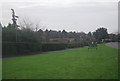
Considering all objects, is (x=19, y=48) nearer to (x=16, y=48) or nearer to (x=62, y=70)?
(x=16, y=48)

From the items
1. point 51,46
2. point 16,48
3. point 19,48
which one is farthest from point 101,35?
point 16,48

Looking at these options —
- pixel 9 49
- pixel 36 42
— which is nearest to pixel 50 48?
pixel 36 42

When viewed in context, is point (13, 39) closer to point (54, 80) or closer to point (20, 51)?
point (20, 51)

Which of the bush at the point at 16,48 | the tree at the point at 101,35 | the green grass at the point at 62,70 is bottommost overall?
the green grass at the point at 62,70

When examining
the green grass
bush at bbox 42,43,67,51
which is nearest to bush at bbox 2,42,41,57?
bush at bbox 42,43,67,51

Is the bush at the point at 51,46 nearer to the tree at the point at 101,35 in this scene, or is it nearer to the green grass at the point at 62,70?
the green grass at the point at 62,70

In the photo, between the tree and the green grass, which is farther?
the tree

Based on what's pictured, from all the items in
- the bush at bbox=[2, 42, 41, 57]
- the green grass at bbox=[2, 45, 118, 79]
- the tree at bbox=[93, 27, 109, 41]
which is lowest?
the green grass at bbox=[2, 45, 118, 79]

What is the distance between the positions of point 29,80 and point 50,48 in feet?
82.4

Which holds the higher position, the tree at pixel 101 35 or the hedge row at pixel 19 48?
the tree at pixel 101 35

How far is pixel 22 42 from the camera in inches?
869

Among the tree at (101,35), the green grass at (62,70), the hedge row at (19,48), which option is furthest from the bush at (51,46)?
the tree at (101,35)

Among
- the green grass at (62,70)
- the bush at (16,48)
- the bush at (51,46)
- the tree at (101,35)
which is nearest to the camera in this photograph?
the green grass at (62,70)

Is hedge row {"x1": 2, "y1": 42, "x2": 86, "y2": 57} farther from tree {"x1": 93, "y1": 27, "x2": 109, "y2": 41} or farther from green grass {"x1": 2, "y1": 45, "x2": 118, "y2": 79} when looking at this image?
tree {"x1": 93, "y1": 27, "x2": 109, "y2": 41}
